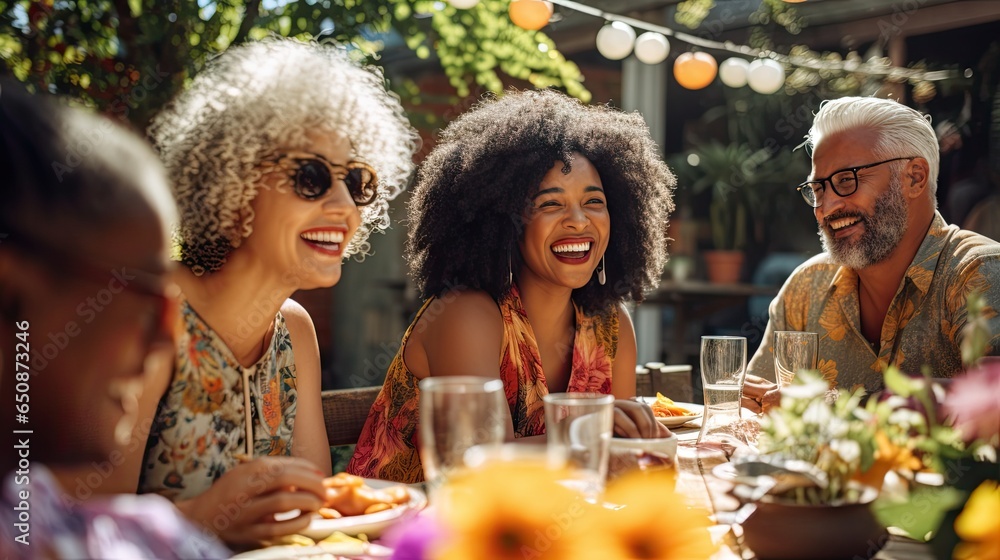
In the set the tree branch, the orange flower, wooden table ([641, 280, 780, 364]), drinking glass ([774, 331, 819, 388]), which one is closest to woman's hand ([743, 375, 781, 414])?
drinking glass ([774, 331, 819, 388])

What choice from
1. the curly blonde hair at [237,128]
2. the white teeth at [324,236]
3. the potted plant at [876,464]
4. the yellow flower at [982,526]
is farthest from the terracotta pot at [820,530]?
the curly blonde hair at [237,128]

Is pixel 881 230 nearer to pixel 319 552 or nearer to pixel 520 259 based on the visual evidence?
pixel 520 259

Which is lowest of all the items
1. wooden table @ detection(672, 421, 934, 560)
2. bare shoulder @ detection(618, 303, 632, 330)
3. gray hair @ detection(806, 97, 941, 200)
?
wooden table @ detection(672, 421, 934, 560)

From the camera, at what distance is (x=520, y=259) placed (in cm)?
335

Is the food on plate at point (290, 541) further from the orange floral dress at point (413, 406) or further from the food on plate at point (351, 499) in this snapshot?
the orange floral dress at point (413, 406)

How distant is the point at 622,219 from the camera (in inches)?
139

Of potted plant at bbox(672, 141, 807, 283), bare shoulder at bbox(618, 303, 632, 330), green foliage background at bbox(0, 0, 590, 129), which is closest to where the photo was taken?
bare shoulder at bbox(618, 303, 632, 330)

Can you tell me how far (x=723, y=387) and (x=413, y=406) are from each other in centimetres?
106

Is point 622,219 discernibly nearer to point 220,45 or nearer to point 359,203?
point 359,203

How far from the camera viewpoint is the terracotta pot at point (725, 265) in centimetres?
813

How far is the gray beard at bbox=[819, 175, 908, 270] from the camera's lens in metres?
3.61

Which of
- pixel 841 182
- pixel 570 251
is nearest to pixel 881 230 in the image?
pixel 841 182

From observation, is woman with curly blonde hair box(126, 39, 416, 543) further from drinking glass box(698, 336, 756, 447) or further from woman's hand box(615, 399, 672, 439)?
drinking glass box(698, 336, 756, 447)

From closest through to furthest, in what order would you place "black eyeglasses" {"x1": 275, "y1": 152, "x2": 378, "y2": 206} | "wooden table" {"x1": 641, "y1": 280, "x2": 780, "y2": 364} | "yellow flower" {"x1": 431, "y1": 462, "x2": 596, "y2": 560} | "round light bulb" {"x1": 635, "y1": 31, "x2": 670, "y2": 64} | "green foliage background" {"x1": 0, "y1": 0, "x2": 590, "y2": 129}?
"yellow flower" {"x1": 431, "y1": 462, "x2": 596, "y2": 560} < "black eyeglasses" {"x1": 275, "y1": 152, "x2": 378, "y2": 206} < "green foliage background" {"x1": 0, "y1": 0, "x2": 590, "y2": 129} < "round light bulb" {"x1": 635, "y1": 31, "x2": 670, "y2": 64} < "wooden table" {"x1": 641, "y1": 280, "x2": 780, "y2": 364}
